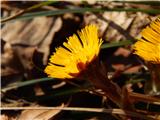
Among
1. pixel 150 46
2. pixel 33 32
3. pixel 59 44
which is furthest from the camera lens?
pixel 33 32

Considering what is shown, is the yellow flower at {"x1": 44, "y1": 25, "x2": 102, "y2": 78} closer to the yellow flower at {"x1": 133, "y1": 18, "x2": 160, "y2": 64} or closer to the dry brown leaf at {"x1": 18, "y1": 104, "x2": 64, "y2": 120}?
the yellow flower at {"x1": 133, "y1": 18, "x2": 160, "y2": 64}

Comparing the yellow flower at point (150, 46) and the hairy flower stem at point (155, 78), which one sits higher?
the yellow flower at point (150, 46)

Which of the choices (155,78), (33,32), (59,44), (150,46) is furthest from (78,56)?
(33,32)

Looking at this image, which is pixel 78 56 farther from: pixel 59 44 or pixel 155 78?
pixel 59 44

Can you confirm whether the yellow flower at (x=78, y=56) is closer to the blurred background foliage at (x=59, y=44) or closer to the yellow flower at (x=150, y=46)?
the yellow flower at (x=150, y=46)

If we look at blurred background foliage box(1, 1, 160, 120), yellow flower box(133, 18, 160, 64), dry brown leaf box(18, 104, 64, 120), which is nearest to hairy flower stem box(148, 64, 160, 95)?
blurred background foliage box(1, 1, 160, 120)

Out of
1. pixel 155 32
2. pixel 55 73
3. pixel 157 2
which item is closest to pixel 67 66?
pixel 55 73

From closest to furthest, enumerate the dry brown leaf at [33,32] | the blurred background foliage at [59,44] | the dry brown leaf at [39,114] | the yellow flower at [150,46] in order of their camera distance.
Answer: the yellow flower at [150,46] → the dry brown leaf at [39,114] → the blurred background foliage at [59,44] → the dry brown leaf at [33,32]

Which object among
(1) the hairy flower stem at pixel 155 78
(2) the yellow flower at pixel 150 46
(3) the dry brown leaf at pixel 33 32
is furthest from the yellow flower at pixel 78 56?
(3) the dry brown leaf at pixel 33 32

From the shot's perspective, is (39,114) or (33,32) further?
(33,32)
